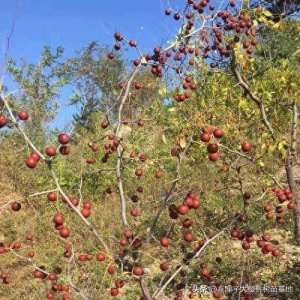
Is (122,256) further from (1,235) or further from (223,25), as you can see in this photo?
(1,235)

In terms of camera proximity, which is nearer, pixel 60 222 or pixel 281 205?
pixel 60 222

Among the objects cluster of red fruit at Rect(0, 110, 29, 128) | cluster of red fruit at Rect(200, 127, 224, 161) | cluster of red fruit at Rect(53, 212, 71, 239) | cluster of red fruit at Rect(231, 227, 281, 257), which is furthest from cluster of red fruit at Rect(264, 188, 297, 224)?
cluster of red fruit at Rect(0, 110, 29, 128)

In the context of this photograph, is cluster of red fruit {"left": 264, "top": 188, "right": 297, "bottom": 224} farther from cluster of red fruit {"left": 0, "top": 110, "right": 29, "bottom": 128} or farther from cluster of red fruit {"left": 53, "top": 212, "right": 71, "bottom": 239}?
cluster of red fruit {"left": 0, "top": 110, "right": 29, "bottom": 128}

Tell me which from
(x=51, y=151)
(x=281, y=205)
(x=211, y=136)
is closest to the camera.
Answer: (x=51, y=151)

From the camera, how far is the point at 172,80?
177 inches

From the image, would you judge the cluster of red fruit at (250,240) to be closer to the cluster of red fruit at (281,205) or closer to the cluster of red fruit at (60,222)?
the cluster of red fruit at (281,205)

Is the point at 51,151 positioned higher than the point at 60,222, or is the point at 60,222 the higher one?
the point at 51,151

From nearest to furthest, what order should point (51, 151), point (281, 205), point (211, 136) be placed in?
point (51, 151) < point (211, 136) < point (281, 205)

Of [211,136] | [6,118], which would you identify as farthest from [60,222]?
[211,136]

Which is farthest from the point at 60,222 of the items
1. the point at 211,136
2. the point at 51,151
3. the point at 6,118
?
the point at 211,136

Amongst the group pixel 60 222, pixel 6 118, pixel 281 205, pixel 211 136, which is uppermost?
pixel 211 136

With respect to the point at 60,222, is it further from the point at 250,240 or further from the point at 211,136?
the point at 250,240

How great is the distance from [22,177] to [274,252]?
24.4 feet

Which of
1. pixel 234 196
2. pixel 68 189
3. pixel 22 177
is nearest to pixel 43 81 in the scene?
pixel 22 177
